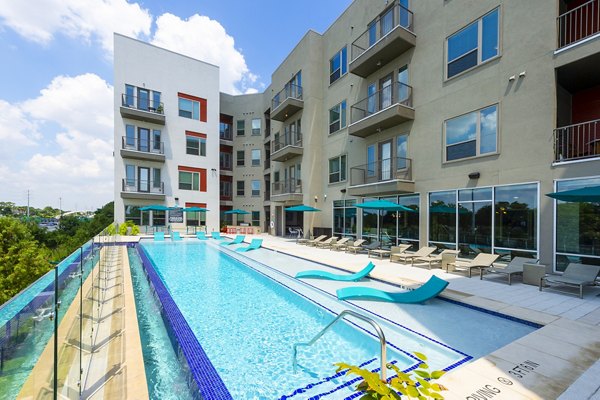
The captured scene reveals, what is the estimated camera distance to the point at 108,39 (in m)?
24.4

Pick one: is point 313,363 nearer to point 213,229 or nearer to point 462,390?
point 462,390

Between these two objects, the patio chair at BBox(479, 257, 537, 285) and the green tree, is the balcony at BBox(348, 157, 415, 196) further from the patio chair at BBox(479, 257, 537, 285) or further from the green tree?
the green tree

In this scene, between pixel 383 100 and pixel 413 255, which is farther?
pixel 383 100

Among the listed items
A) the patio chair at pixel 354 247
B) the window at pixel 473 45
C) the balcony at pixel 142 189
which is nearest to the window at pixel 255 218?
the balcony at pixel 142 189

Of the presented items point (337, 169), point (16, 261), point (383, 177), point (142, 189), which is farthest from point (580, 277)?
point (142, 189)

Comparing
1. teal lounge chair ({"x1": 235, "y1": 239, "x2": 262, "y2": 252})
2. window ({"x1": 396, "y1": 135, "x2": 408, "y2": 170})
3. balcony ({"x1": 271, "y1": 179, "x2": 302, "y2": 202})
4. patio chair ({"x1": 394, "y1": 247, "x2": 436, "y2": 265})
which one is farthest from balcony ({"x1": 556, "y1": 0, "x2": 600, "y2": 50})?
balcony ({"x1": 271, "y1": 179, "x2": 302, "y2": 202})

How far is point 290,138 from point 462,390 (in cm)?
2250

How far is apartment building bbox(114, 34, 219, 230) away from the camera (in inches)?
962

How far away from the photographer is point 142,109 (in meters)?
25.4

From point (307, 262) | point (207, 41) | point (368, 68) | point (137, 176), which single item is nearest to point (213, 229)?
point (137, 176)

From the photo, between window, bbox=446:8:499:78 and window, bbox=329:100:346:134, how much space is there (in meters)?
7.72

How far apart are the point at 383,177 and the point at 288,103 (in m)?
11.0

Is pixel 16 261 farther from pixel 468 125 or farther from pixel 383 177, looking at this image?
pixel 468 125

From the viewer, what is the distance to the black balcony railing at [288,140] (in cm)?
2296
